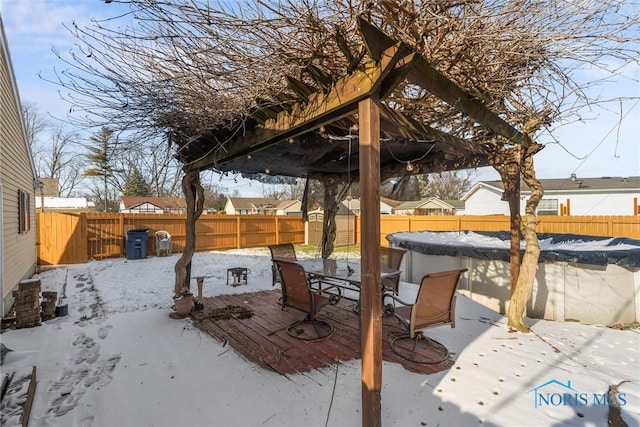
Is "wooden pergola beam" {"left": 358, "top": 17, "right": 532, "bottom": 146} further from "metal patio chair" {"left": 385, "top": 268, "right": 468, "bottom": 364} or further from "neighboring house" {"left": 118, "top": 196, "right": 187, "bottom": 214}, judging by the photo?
"neighboring house" {"left": 118, "top": 196, "right": 187, "bottom": 214}

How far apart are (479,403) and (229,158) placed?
3.48m

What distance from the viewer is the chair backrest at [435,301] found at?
271 cm

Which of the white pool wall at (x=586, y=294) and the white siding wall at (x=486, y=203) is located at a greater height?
the white siding wall at (x=486, y=203)

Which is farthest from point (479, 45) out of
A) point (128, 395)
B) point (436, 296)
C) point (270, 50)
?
point (128, 395)

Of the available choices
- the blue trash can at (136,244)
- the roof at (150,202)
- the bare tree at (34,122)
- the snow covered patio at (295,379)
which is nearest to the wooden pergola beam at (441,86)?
the snow covered patio at (295,379)

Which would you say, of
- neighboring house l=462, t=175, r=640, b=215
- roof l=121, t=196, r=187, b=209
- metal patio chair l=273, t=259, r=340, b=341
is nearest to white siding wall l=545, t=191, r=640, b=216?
neighboring house l=462, t=175, r=640, b=215

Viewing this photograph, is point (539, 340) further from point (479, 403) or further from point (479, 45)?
point (479, 45)

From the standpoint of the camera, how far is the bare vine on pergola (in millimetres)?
1726

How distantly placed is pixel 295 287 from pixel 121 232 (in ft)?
29.2

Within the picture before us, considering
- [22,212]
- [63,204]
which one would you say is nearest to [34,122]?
[63,204]

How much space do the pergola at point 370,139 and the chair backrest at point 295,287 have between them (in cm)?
126

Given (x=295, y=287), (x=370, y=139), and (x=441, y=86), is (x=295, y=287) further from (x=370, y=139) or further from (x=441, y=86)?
(x=441, y=86)

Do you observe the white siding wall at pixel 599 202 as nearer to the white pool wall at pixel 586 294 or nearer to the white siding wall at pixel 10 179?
the white pool wall at pixel 586 294

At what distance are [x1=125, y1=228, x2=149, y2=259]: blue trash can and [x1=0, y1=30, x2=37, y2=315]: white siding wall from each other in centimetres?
318
